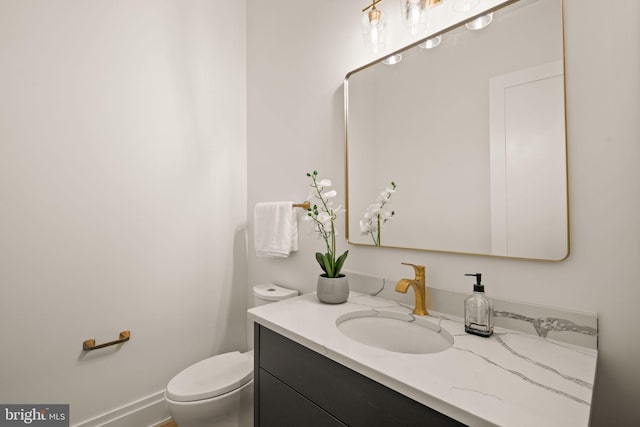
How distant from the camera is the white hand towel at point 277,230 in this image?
5.30 ft

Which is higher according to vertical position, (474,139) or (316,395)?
(474,139)

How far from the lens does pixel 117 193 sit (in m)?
1.50

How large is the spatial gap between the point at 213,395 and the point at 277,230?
80 centimetres

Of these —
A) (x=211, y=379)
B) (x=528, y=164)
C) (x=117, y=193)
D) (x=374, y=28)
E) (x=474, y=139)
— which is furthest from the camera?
(x=117, y=193)

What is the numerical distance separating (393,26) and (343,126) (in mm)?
446

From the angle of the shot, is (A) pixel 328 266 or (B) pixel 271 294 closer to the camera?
(A) pixel 328 266

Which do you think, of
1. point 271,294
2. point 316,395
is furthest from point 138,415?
point 316,395

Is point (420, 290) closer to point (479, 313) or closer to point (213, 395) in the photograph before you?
point (479, 313)

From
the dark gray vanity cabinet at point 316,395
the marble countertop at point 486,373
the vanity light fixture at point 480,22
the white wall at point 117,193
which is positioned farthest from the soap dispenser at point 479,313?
the white wall at point 117,193

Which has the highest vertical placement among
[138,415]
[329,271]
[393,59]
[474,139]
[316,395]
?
[393,59]

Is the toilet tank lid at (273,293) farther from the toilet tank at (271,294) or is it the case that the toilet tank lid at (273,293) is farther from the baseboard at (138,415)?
the baseboard at (138,415)

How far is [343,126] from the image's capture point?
1425 mm

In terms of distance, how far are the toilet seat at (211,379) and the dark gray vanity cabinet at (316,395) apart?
0.28m

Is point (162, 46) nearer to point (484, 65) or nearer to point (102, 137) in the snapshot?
point (102, 137)
